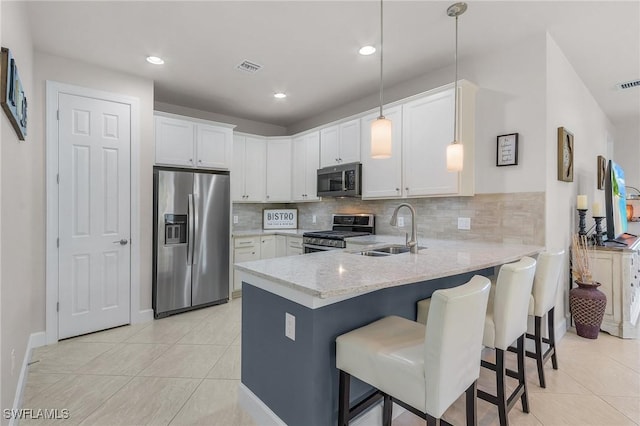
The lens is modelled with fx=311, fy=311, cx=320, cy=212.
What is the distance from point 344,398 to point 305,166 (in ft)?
11.8

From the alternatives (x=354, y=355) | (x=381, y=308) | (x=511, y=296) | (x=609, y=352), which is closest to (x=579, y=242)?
(x=609, y=352)

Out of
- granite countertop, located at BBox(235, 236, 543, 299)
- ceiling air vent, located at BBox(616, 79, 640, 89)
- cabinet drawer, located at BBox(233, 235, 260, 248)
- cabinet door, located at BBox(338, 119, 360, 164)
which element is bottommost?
cabinet drawer, located at BBox(233, 235, 260, 248)

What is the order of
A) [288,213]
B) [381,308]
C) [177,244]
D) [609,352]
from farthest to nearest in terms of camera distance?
[288,213] → [177,244] → [609,352] → [381,308]

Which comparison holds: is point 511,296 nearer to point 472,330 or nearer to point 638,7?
point 472,330

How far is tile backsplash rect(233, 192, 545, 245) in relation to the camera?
2.66 metres

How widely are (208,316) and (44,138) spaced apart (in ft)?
7.86

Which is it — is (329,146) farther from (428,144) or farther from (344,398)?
(344,398)

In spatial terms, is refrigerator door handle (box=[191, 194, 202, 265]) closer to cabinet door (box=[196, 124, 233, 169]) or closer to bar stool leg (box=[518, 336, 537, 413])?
cabinet door (box=[196, 124, 233, 169])

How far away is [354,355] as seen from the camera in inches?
55.4

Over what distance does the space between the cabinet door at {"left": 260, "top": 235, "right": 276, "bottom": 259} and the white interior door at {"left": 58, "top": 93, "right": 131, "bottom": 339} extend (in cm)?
170

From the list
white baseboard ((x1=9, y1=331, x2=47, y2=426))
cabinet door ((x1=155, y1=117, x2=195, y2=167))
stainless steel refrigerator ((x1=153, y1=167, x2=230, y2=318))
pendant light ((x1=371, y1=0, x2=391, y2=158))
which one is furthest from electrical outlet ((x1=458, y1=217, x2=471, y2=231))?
white baseboard ((x1=9, y1=331, x2=47, y2=426))

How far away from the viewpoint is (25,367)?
7.66ft

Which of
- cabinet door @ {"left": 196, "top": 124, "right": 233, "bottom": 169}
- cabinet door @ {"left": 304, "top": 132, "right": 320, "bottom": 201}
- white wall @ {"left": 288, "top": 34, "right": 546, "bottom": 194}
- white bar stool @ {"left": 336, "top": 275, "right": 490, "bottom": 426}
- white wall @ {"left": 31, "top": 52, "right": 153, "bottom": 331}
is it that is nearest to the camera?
white bar stool @ {"left": 336, "top": 275, "right": 490, "bottom": 426}

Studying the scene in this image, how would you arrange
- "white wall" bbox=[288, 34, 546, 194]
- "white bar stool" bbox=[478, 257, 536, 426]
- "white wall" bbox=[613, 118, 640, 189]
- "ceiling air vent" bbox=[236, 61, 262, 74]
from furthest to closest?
"white wall" bbox=[613, 118, 640, 189]
"ceiling air vent" bbox=[236, 61, 262, 74]
"white wall" bbox=[288, 34, 546, 194]
"white bar stool" bbox=[478, 257, 536, 426]
